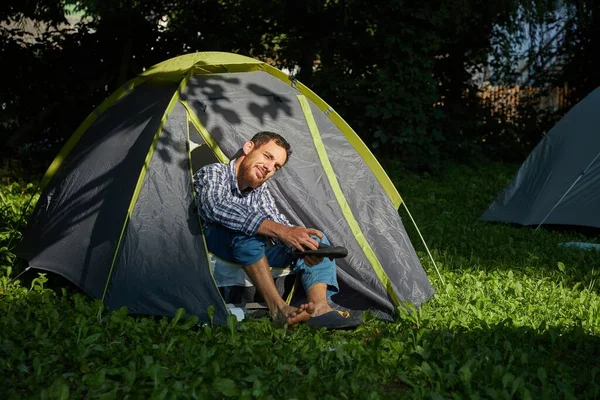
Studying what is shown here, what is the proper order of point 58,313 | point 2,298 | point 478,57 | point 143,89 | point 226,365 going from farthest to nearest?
point 478,57 → point 143,89 → point 2,298 → point 58,313 → point 226,365

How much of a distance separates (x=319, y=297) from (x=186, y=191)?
0.95 m

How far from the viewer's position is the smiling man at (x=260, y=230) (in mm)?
5008

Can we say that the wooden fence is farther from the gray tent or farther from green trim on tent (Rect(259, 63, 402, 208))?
green trim on tent (Rect(259, 63, 402, 208))

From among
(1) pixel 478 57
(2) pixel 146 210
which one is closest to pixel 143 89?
(2) pixel 146 210

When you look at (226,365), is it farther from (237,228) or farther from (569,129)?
(569,129)

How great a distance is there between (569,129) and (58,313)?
541 centimetres

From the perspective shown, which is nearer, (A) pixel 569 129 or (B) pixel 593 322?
(B) pixel 593 322

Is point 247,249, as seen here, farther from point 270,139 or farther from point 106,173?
point 106,173

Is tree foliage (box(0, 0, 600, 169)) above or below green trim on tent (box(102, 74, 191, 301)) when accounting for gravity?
above

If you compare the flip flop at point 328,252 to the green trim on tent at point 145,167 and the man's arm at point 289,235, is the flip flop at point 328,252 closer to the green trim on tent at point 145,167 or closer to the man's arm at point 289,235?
the man's arm at point 289,235

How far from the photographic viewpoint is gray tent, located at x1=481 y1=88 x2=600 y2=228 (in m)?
8.03

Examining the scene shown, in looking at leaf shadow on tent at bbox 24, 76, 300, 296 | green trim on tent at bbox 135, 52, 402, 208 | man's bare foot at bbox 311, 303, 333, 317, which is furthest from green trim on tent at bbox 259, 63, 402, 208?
man's bare foot at bbox 311, 303, 333, 317

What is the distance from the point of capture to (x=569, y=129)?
28.1 feet

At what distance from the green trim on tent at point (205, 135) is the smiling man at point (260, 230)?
249 mm
